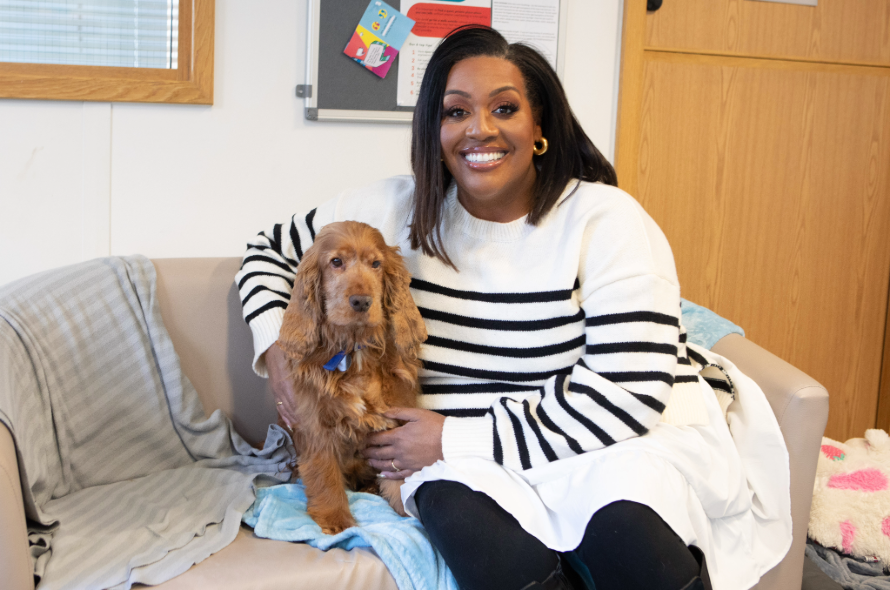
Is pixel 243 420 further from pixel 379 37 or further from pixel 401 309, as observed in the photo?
pixel 379 37

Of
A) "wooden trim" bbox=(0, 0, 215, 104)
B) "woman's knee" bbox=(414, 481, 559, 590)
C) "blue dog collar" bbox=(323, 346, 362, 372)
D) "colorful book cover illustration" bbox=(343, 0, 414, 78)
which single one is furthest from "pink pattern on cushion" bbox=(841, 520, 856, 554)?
"wooden trim" bbox=(0, 0, 215, 104)

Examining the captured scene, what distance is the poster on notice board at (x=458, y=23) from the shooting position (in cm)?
238

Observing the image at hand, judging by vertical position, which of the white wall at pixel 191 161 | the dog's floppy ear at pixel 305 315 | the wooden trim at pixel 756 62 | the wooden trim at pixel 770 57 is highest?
the wooden trim at pixel 770 57

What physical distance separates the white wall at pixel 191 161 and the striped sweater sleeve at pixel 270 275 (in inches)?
19.7

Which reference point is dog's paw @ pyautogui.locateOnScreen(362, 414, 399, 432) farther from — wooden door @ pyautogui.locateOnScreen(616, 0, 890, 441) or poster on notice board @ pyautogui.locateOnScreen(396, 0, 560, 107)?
wooden door @ pyautogui.locateOnScreen(616, 0, 890, 441)

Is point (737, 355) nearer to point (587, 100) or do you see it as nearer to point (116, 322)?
point (587, 100)

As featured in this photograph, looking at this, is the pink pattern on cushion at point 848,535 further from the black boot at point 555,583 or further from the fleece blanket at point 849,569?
the black boot at point 555,583

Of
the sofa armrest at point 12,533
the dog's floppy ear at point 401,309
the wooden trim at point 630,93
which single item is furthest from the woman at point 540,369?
the wooden trim at point 630,93

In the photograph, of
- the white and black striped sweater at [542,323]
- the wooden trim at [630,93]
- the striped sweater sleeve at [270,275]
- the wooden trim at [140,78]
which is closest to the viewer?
the white and black striped sweater at [542,323]

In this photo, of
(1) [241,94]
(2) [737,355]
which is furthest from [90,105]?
(2) [737,355]

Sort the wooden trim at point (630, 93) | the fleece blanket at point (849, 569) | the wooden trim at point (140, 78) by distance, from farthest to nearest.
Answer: the wooden trim at point (630, 93) → the wooden trim at point (140, 78) → the fleece blanket at point (849, 569)

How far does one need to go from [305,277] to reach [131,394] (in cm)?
67

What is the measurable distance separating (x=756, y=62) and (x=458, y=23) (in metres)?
1.20

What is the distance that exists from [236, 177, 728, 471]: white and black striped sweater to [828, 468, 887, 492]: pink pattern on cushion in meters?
0.87
